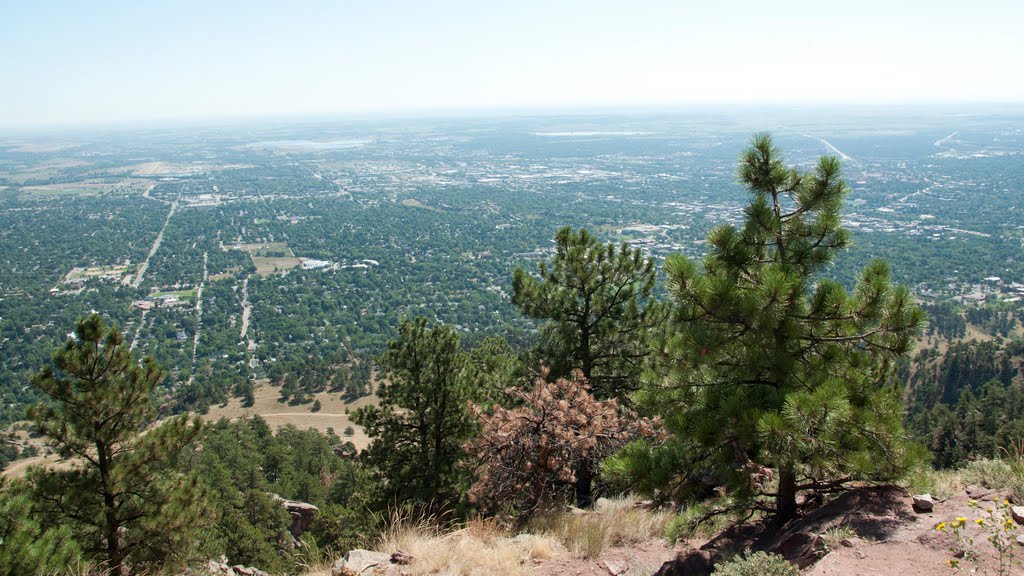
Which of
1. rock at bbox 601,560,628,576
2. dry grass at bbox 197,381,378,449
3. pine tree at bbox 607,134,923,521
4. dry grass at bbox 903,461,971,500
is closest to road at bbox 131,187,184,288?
dry grass at bbox 197,381,378,449

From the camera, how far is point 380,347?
63969mm

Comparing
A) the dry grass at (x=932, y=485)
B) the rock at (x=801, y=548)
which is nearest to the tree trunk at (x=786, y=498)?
the rock at (x=801, y=548)

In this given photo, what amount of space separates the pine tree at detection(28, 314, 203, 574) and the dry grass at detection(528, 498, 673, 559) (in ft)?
16.7

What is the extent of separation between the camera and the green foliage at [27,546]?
5.43 m

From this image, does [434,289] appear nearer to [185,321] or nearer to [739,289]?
[185,321]

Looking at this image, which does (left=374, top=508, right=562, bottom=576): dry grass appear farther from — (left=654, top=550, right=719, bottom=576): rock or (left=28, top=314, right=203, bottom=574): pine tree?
(left=28, top=314, right=203, bottom=574): pine tree

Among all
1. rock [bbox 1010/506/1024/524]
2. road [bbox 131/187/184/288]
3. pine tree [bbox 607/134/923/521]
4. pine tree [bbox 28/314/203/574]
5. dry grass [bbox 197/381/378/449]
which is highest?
pine tree [bbox 607/134/923/521]

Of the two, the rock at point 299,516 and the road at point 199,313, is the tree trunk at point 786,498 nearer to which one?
the rock at point 299,516

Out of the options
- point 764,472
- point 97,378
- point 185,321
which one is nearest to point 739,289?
point 764,472

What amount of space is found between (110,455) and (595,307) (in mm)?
7156

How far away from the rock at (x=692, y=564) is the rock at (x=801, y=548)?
1.72ft

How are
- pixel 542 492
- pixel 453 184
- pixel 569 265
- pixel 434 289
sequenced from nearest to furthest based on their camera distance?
pixel 542 492 → pixel 569 265 → pixel 434 289 → pixel 453 184

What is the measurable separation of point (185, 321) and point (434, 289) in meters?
31.8

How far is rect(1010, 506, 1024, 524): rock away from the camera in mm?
3521
